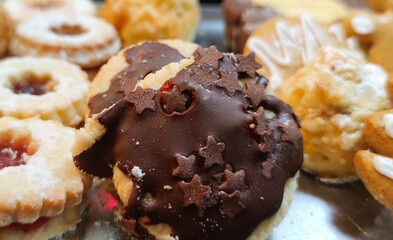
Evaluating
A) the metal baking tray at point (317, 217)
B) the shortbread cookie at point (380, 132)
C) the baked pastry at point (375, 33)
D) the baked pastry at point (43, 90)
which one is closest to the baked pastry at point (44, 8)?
the baked pastry at point (43, 90)

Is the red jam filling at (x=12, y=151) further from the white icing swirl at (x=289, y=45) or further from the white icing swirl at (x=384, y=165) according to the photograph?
the white icing swirl at (x=384, y=165)

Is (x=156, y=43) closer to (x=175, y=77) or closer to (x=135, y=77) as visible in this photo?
(x=135, y=77)

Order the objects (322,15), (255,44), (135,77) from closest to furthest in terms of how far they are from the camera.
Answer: (135,77) → (255,44) → (322,15)

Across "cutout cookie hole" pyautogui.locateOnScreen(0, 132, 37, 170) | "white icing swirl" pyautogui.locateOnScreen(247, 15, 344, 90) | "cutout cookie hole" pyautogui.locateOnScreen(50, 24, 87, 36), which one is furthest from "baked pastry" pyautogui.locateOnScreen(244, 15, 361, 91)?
"cutout cookie hole" pyautogui.locateOnScreen(0, 132, 37, 170)

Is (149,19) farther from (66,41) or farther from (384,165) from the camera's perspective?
(384,165)

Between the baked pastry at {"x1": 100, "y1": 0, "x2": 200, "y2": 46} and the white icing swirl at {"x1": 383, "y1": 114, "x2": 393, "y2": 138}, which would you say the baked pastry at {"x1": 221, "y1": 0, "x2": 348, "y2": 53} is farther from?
the white icing swirl at {"x1": 383, "y1": 114, "x2": 393, "y2": 138}

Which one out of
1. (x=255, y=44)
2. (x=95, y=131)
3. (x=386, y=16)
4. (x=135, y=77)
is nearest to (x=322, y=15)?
(x=386, y=16)

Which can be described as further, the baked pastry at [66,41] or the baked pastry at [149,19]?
the baked pastry at [149,19]
